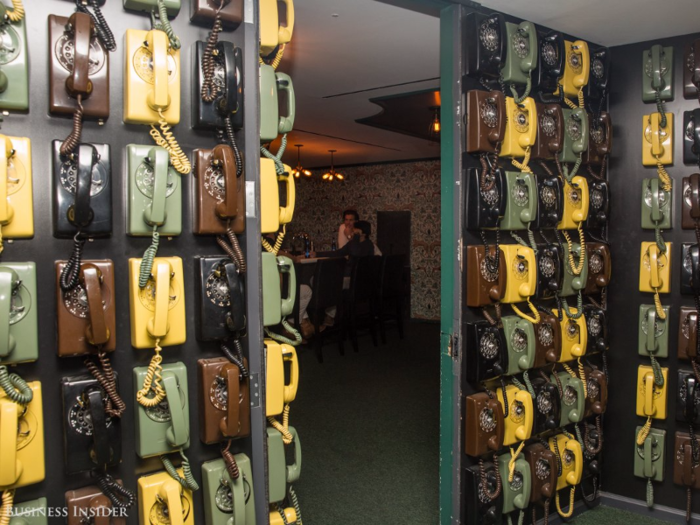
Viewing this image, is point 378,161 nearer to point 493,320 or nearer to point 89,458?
point 493,320

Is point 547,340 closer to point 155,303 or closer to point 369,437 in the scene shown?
point 369,437

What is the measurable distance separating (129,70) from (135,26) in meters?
0.13

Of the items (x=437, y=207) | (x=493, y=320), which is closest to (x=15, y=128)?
(x=493, y=320)

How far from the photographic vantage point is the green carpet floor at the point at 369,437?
111 inches

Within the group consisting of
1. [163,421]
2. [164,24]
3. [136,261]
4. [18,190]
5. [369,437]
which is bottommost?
[369,437]

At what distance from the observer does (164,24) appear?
1475 millimetres

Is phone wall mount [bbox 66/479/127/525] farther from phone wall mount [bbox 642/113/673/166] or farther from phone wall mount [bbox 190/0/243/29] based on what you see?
phone wall mount [bbox 642/113/673/166]

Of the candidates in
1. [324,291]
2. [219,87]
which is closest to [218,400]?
[219,87]

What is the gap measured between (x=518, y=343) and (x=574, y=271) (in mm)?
480

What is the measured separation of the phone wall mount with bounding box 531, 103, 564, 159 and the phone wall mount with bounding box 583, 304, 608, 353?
0.78 metres

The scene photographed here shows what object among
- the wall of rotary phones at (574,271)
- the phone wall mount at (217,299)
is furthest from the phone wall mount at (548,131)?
the phone wall mount at (217,299)

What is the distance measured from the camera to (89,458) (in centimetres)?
141

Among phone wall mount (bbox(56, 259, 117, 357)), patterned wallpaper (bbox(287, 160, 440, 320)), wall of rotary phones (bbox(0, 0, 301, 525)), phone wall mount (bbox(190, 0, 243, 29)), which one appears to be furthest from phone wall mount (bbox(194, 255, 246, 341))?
patterned wallpaper (bbox(287, 160, 440, 320))

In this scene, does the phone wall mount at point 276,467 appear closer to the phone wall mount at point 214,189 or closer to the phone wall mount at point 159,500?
the phone wall mount at point 159,500
